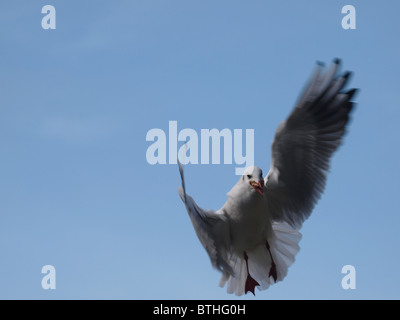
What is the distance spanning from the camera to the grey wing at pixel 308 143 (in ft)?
21.5

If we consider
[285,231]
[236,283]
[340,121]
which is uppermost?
[340,121]

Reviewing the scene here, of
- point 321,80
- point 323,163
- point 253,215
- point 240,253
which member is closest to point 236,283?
point 240,253

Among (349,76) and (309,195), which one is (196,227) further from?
(349,76)

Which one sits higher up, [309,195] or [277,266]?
[309,195]

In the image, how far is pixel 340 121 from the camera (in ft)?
21.9

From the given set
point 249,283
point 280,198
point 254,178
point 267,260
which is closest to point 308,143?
point 280,198

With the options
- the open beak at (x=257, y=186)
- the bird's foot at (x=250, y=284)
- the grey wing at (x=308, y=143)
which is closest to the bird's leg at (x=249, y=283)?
the bird's foot at (x=250, y=284)

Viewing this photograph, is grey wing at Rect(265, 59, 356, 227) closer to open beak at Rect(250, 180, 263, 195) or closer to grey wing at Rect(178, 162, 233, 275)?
open beak at Rect(250, 180, 263, 195)

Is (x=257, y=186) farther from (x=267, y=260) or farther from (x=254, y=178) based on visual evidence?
(x=267, y=260)

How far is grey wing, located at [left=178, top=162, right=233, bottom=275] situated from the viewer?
6141 mm

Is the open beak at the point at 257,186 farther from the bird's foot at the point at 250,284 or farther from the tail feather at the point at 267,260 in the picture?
the bird's foot at the point at 250,284

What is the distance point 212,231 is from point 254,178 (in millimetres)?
575

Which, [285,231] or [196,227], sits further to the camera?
[285,231]

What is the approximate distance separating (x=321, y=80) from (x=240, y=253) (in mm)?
1683
